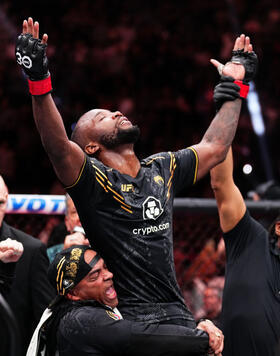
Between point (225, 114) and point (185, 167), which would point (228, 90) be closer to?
point (225, 114)

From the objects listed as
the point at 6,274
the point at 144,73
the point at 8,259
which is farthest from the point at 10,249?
the point at 144,73

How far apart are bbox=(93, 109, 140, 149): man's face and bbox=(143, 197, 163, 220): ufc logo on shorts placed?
0.93 ft

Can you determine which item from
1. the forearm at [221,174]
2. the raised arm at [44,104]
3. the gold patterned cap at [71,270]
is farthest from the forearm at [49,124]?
the forearm at [221,174]

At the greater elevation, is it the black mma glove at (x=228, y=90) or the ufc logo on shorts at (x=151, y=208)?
the black mma glove at (x=228, y=90)

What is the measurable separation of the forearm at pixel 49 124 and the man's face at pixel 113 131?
38 cm

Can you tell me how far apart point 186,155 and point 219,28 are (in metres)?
5.67

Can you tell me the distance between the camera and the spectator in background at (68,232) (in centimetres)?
356

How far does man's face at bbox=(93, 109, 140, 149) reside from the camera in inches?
117

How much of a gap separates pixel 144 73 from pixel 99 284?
18.0 ft

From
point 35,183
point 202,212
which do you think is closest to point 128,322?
point 202,212

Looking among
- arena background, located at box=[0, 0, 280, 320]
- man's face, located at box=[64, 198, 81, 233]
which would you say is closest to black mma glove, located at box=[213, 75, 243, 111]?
man's face, located at box=[64, 198, 81, 233]

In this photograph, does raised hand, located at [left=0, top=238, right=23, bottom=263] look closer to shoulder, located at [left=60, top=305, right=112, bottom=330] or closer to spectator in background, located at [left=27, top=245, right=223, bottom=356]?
spectator in background, located at [left=27, top=245, right=223, bottom=356]

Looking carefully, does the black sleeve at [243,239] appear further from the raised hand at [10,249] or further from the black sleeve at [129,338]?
the raised hand at [10,249]

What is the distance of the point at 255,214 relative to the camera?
4.41 meters
